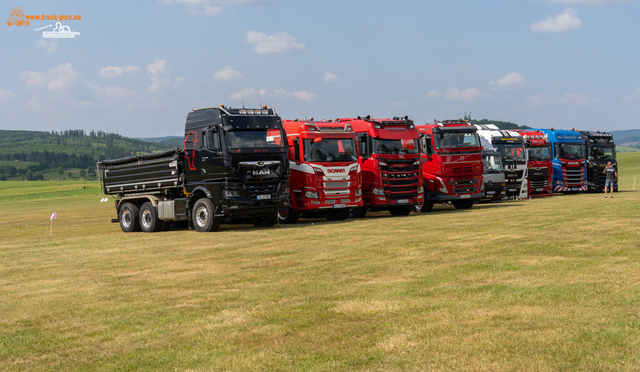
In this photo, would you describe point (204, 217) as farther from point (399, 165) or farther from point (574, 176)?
point (574, 176)

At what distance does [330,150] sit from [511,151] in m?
12.9

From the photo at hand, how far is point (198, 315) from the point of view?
25.3ft

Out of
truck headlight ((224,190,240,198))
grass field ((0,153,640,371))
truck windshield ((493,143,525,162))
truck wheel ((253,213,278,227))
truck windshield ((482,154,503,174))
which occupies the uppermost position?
truck windshield ((493,143,525,162))

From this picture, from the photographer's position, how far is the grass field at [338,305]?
19.2ft

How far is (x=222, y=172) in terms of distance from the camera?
18625 mm

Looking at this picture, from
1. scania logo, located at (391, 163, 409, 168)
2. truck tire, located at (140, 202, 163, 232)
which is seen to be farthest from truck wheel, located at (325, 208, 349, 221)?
truck tire, located at (140, 202, 163, 232)

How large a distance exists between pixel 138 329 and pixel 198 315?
0.81 meters

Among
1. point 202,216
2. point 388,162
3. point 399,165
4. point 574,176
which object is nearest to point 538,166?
point 574,176

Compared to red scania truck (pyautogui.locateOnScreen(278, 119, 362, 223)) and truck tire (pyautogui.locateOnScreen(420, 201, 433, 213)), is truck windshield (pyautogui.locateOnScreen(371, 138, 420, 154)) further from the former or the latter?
truck tire (pyautogui.locateOnScreen(420, 201, 433, 213))

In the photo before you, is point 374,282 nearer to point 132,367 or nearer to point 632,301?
point 632,301

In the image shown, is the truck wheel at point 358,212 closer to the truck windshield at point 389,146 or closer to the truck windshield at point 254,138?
the truck windshield at point 389,146

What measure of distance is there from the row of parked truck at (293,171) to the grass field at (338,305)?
4.51 metres

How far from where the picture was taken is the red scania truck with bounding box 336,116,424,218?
901 inches

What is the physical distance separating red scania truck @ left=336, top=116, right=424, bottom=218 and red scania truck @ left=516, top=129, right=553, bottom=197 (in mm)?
11297
